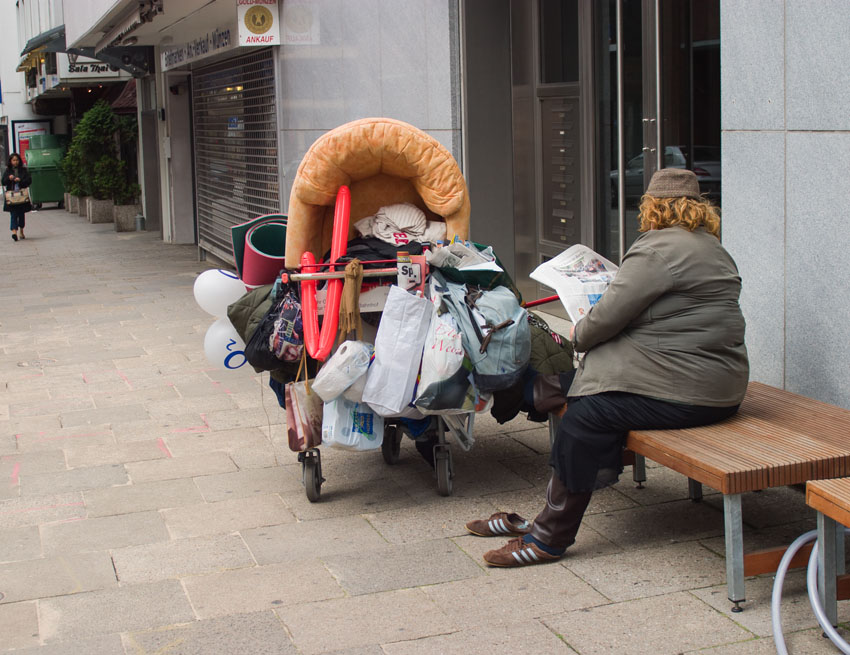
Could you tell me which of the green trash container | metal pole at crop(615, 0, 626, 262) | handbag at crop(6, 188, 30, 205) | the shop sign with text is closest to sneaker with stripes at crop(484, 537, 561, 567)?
metal pole at crop(615, 0, 626, 262)

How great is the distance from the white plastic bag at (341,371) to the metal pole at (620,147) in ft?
12.9

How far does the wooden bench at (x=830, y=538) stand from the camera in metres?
3.46

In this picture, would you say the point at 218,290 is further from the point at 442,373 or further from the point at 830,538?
the point at 830,538

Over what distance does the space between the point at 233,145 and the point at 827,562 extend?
12694 mm

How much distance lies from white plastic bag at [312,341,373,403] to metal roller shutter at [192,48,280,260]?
8.22 metres

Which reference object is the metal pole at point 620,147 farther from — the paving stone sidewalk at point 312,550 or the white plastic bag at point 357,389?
the white plastic bag at point 357,389

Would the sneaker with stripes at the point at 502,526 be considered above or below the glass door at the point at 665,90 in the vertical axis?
below

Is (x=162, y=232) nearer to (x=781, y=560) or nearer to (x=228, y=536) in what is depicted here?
(x=228, y=536)

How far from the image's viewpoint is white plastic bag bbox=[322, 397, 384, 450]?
5.04 metres

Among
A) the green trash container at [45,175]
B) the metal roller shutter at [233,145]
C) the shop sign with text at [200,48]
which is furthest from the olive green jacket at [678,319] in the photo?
the green trash container at [45,175]

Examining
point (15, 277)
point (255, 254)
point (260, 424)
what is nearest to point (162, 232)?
point (15, 277)

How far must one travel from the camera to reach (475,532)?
473cm

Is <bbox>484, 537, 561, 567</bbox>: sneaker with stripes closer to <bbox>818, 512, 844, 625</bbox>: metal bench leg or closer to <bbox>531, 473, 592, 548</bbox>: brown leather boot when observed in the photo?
<bbox>531, 473, 592, 548</bbox>: brown leather boot

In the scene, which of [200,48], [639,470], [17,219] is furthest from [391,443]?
[17,219]
